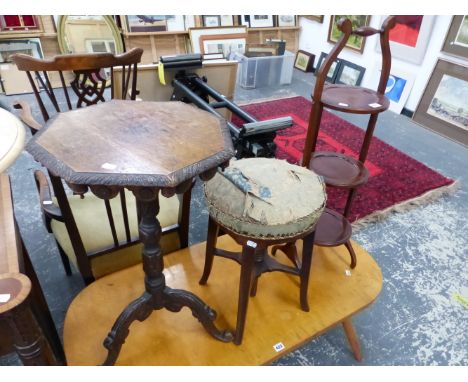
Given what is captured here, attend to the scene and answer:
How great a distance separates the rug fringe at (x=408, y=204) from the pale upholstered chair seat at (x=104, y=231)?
3.75 ft

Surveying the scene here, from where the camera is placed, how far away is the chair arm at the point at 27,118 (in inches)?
43.1

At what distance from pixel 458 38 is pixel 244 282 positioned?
297 cm

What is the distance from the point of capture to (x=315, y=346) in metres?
1.44

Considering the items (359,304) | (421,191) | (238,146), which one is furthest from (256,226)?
(421,191)

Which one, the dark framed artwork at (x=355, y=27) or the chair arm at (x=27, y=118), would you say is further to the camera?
the dark framed artwork at (x=355, y=27)

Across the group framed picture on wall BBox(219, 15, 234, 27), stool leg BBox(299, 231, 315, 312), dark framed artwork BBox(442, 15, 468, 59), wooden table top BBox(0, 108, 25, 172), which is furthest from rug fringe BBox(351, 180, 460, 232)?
framed picture on wall BBox(219, 15, 234, 27)

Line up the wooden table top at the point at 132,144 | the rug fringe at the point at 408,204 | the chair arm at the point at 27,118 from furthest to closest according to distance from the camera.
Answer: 1. the rug fringe at the point at 408,204
2. the chair arm at the point at 27,118
3. the wooden table top at the point at 132,144

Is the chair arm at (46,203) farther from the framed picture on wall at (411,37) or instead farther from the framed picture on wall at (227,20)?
the framed picture on wall at (227,20)

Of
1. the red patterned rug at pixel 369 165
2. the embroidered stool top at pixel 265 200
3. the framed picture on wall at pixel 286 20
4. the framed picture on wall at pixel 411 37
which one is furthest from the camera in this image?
the framed picture on wall at pixel 286 20

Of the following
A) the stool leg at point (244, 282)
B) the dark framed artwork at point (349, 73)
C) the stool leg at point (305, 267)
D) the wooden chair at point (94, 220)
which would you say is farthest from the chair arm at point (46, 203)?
the dark framed artwork at point (349, 73)

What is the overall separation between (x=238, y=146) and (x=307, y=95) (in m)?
2.48

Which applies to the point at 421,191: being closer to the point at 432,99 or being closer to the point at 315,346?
the point at 432,99

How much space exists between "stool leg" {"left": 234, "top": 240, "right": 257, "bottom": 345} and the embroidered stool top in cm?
5

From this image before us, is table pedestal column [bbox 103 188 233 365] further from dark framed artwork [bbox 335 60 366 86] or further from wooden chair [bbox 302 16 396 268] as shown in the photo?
dark framed artwork [bbox 335 60 366 86]
